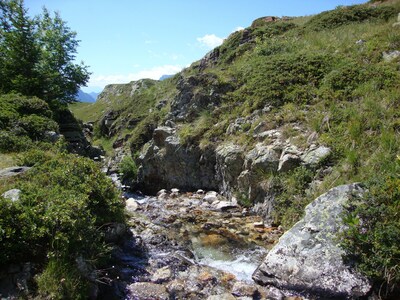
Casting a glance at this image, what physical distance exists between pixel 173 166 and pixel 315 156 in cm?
930

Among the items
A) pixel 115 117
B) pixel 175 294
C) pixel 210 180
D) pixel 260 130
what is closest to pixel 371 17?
pixel 260 130

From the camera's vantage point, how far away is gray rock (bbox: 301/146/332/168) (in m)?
10.3

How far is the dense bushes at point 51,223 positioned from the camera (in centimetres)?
594

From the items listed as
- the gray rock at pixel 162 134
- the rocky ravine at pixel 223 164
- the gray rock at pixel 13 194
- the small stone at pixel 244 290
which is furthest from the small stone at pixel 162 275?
the gray rock at pixel 162 134

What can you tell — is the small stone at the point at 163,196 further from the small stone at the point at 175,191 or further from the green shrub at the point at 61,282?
the green shrub at the point at 61,282

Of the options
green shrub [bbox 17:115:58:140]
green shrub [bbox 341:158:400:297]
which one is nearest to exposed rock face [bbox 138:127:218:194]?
green shrub [bbox 17:115:58:140]

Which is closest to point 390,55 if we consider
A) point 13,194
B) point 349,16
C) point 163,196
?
point 349,16

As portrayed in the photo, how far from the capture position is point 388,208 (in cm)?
640

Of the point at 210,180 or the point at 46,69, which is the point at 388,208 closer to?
the point at 210,180

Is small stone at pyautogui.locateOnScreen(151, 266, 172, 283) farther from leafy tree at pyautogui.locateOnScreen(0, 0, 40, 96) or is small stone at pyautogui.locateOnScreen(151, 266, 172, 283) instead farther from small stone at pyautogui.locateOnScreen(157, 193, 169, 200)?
leafy tree at pyautogui.locateOnScreen(0, 0, 40, 96)

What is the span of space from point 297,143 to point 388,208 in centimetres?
540

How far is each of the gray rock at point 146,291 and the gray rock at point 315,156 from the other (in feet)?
20.9

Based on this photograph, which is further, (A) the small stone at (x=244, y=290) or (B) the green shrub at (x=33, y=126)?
(B) the green shrub at (x=33, y=126)

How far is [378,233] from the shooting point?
6.08m
